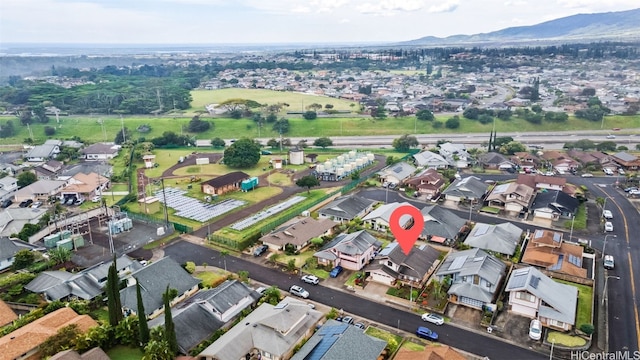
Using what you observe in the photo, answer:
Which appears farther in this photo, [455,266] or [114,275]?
[455,266]

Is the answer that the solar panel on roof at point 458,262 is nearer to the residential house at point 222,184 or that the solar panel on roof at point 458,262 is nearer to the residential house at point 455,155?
the residential house at point 222,184

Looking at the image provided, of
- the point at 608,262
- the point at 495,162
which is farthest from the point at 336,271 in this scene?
the point at 495,162

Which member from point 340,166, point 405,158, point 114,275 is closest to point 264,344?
point 114,275

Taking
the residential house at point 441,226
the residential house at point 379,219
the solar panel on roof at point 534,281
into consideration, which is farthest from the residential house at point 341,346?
the residential house at point 379,219

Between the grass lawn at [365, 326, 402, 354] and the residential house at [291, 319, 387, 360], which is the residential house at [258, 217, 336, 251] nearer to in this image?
the grass lawn at [365, 326, 402, 354]

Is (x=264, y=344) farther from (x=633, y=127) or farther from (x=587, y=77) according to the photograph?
(x=587, y=77)
